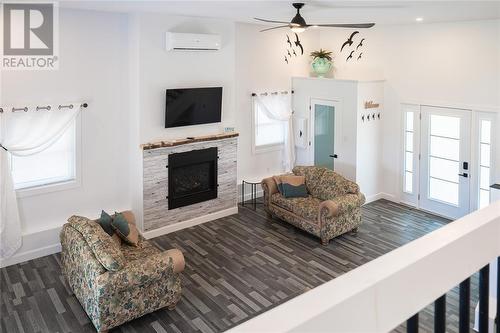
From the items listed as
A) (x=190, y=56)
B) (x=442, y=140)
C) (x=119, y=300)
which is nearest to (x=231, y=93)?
(x=190, y=56)

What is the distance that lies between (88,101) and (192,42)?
182 centimetres

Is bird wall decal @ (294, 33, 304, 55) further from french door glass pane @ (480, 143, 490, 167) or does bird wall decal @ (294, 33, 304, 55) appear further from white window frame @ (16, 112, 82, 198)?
white window frame @ (16, 112, 82, 198)

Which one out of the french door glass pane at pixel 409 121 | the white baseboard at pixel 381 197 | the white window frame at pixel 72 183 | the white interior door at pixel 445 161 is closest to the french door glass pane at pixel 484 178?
the white interior door at pixel 445 161

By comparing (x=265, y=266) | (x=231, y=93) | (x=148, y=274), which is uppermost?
(x=231, y=93)

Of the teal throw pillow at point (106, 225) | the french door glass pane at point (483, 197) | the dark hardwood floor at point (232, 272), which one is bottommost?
the dark hardwood floor at point (232, 272)

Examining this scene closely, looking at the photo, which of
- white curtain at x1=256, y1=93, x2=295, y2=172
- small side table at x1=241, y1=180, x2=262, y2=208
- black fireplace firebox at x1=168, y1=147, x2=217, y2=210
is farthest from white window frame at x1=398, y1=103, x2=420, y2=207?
black fireplace firebox at x1=168, y1=147, x2=217, y2=210

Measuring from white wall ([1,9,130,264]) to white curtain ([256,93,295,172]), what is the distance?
295 centimetres

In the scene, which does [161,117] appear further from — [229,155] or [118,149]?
[229,155]

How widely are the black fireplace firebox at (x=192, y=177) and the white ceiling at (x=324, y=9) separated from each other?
224 centimetres

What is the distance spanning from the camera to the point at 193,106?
7066mm

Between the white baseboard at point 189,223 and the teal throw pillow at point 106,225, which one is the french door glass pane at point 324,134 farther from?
the teal throw pillow at point 106,225

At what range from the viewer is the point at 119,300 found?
4391 millimetres

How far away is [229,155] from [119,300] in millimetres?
3822

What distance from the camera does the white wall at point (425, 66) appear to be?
6.84 m
